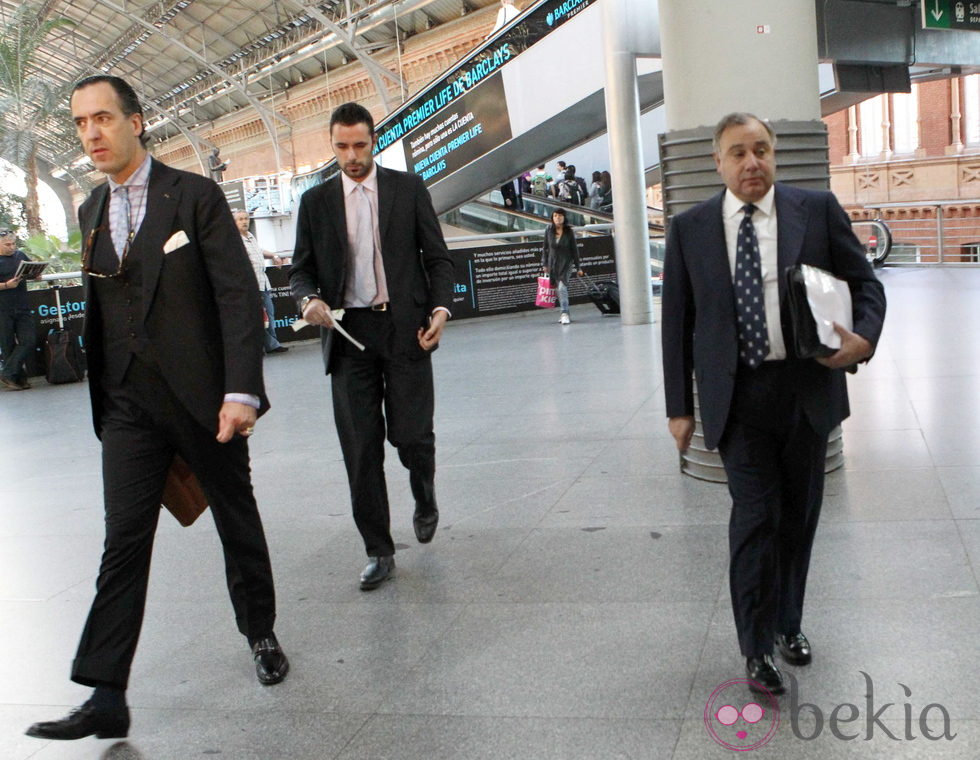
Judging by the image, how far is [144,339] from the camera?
10.8 ft

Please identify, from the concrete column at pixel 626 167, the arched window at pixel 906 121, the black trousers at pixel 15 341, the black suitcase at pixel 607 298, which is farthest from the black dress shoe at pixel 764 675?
the arched window at pixel 906 121

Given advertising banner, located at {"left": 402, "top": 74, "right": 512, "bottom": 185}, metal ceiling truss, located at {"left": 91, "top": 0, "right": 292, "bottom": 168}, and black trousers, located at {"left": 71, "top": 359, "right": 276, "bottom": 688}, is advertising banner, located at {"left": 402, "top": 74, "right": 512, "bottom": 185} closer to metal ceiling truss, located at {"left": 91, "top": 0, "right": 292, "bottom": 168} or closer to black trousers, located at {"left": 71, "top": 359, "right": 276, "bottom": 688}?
black trousers, located at {"left": 71, "top": 359, "right": 276, "bottom": 688}

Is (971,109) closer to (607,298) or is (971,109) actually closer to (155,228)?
(607,298)

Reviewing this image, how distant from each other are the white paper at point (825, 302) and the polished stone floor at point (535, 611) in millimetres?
1009

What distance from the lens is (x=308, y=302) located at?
434 centimetres

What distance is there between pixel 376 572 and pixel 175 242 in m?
1.75

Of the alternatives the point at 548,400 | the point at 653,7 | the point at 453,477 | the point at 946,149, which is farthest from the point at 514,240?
the point at 946,149

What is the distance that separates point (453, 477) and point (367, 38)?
121 ft

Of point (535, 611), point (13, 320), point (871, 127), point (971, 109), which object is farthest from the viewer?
point (871, 127)

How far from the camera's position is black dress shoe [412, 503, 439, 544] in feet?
15.9

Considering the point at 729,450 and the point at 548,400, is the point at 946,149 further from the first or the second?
the point at 729,450

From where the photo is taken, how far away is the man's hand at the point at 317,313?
428cm

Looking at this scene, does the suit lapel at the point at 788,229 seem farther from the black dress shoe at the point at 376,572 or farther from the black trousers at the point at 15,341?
the black trousers at the point at 15,341

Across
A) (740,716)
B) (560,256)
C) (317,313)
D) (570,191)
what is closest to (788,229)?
(740,716)
